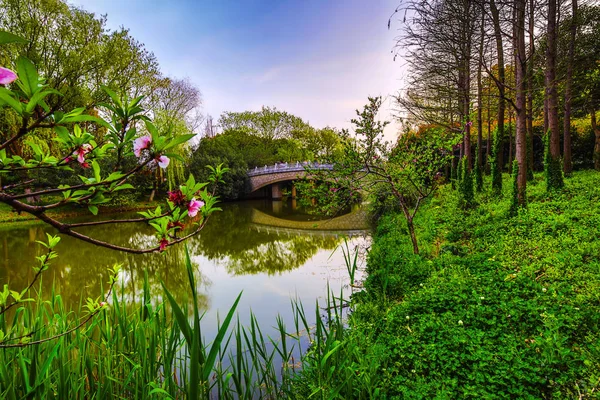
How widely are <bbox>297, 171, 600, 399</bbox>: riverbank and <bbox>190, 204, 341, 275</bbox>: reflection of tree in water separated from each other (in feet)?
9.36

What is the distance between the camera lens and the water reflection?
560 cm

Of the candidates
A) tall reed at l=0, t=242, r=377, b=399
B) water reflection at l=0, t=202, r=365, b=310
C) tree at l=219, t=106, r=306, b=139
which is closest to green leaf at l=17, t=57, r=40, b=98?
tall reed at l=0, t=242, r=377, b=399

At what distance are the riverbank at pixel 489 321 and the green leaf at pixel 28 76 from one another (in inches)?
80.1

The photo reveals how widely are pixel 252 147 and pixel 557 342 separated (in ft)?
94.1

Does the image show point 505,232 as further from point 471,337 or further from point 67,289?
point 67,289

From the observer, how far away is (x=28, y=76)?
747 millimetres

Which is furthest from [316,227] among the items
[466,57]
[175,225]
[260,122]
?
[260,122]

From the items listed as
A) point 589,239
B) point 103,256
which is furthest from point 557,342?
point 103,256

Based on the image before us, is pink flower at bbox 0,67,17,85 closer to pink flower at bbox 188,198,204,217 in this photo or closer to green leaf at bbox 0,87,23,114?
green leaf at bbox 0,87,23,114

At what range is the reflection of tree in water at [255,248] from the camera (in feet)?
23.8

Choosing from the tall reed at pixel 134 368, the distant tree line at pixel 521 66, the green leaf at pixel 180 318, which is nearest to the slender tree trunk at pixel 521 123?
the distant tree line at pixel 521 66

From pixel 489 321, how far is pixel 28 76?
3139 mm

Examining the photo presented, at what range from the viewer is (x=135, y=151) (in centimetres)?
109

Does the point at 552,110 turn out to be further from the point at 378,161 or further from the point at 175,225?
the point at 175,225
